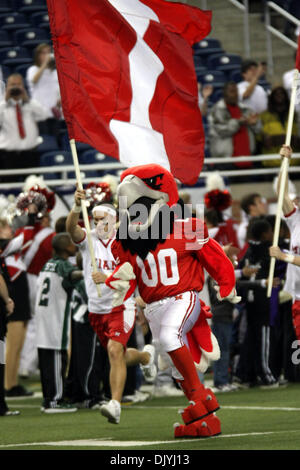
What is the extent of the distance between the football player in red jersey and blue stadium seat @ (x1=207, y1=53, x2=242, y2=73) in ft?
39.8

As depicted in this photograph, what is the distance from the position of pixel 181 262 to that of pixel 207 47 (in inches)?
514

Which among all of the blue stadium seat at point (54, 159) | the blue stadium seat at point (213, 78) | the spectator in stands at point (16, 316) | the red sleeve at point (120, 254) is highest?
the blue stadium seat at point (213, 78)

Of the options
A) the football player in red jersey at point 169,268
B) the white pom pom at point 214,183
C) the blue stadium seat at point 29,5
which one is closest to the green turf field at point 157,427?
the football player in red jersey at point 169,268

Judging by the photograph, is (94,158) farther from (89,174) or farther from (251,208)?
(251,208)

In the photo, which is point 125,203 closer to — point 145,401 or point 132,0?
point 132,0

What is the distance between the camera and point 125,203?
844cm

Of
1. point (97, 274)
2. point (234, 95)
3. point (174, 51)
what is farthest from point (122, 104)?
point (234, 95)

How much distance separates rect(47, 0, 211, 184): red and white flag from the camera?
10.3 m

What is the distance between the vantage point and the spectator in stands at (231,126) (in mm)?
16875

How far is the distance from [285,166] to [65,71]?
79.7 inches

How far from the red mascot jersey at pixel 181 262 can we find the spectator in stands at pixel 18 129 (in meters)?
8.24

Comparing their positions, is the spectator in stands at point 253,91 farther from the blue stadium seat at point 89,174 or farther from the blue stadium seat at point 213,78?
the blue stadium seat at point 89,174

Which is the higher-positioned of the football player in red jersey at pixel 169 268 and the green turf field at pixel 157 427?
the football player in red jersey at pixel 169 268

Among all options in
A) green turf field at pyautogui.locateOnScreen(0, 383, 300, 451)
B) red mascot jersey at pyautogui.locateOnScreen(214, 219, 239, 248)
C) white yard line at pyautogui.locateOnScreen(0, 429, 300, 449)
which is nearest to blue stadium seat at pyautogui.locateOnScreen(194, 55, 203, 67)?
red mascot jersey at pyautogui.locateOnScreen(214, 219, 239, 248)
